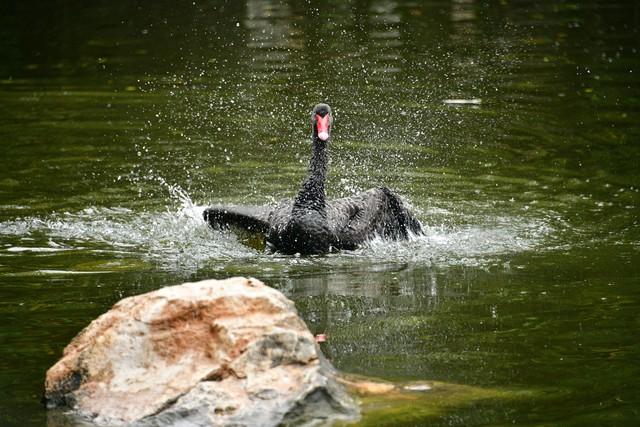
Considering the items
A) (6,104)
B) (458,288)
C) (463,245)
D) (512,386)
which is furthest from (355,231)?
(6,104)

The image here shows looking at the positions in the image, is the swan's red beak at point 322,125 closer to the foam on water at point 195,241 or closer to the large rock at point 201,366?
the foam on water at point 195,241

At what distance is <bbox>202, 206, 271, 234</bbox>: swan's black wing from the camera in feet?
31.5

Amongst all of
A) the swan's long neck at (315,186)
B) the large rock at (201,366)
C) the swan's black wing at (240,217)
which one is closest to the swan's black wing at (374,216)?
the swan's long neck at (315,186)

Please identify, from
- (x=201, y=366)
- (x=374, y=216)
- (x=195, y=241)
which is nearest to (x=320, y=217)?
(x=374, y=216)

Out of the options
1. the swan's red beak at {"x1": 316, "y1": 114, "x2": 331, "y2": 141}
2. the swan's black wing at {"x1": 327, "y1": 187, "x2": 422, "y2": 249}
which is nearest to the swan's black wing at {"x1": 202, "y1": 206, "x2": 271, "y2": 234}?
the swan's black wing at {"x1": 327, "y1": 187, "x2": 422, "y2": 249}

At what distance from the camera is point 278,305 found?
18.2ft

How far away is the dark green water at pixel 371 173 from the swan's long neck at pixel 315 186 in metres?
0.45

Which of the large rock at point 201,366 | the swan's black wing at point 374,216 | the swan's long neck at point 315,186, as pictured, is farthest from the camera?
the swan's black wing at point 374,216

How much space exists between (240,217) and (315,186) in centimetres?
71

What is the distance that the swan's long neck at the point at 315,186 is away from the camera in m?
9.26

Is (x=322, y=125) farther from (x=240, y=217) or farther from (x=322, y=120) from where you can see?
(x=240, y=217)

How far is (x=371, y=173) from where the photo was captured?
480 inches

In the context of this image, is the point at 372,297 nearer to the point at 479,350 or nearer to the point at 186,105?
the point at 479,350

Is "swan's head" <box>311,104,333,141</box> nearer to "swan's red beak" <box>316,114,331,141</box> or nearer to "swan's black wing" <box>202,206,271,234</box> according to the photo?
"swan's red beak" <box>316,114,331,141</box>
